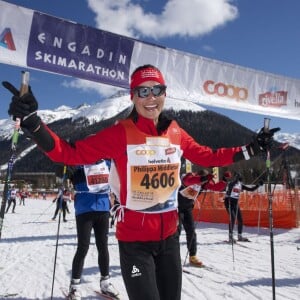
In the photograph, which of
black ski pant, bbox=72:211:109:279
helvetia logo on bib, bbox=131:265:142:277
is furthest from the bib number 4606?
black ski pant, bbox=72:211:109:279

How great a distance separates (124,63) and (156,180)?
5609 mm

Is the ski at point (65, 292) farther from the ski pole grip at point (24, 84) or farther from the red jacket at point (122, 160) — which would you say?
the ski pole grip at point (24, 84)

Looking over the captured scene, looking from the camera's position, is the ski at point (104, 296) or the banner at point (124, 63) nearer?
the ski at point (104, 296)

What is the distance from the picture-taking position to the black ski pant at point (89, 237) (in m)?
4.91

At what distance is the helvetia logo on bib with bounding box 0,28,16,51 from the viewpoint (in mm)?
6719

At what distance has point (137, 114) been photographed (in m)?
2.89

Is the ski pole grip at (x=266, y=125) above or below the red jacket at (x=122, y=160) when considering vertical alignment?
above

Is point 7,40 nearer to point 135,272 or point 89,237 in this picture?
point 89,237

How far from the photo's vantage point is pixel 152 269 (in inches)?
102

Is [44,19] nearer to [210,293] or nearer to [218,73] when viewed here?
[218,73]

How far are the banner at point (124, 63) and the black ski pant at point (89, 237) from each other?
3.36 m

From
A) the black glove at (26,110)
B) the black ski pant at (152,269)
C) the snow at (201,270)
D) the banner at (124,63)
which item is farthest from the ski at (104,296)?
the banner at (124,63)

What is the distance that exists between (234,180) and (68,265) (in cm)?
569

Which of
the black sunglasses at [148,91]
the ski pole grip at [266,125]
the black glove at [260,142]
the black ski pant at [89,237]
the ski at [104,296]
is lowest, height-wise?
the ski at [104,296]
